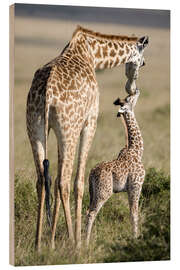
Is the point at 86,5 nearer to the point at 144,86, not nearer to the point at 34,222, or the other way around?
the point at 34,222

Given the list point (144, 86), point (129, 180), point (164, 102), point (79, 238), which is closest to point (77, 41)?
point (129, 180)

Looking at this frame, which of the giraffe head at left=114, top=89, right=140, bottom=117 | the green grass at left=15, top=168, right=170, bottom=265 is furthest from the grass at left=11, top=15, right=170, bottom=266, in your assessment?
the giraffe head at left=114, top=89, right=140, bottom=117

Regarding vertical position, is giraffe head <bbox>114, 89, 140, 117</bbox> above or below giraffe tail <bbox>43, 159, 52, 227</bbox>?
above

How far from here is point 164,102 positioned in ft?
48.5

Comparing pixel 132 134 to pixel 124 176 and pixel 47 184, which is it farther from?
pixel 47 184

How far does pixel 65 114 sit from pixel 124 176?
3.77ft

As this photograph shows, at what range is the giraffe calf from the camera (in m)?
7.16

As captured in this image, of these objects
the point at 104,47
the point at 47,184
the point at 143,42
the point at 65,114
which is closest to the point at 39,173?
the point at 47,184

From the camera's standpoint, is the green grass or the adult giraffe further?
the green grass

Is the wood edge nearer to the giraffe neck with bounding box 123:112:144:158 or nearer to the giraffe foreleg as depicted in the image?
the giraffe foreleg

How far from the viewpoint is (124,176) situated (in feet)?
24.0

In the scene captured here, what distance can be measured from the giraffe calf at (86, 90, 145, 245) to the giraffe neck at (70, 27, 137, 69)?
456 mm

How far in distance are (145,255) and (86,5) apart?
286cm

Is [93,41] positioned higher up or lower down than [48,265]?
higher up
